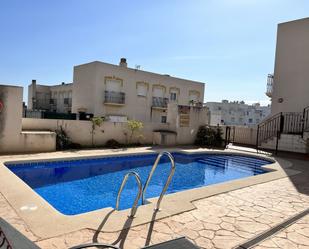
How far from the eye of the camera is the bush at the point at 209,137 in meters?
15.2

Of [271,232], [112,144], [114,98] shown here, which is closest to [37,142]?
[112,144]

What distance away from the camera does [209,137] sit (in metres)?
15.3

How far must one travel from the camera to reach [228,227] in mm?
4074

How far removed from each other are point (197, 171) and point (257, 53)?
→ 868cm

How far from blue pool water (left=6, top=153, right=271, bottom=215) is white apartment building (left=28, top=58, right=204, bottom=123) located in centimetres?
1172

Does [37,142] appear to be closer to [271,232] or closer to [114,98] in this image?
[271,232]

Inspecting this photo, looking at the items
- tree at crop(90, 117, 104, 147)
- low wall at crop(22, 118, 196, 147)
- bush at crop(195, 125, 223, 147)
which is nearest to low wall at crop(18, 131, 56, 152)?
low wall at crop(22, 118, 196, 147)

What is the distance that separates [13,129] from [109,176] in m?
4.42

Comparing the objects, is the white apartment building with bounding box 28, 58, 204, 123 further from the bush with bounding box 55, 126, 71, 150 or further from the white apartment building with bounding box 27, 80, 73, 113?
the bush with bounding box 55, 126, 71, 150

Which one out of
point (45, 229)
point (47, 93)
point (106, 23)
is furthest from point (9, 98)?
point (47, 93)

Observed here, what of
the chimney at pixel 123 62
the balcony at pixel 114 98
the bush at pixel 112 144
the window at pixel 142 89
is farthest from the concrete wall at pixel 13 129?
the window at pixel 142 89

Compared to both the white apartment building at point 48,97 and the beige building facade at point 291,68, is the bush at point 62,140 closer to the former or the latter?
the beige building facade at point 291,68

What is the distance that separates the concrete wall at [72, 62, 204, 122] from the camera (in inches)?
973

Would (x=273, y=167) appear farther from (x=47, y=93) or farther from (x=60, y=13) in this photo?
(x=47, y=93)
